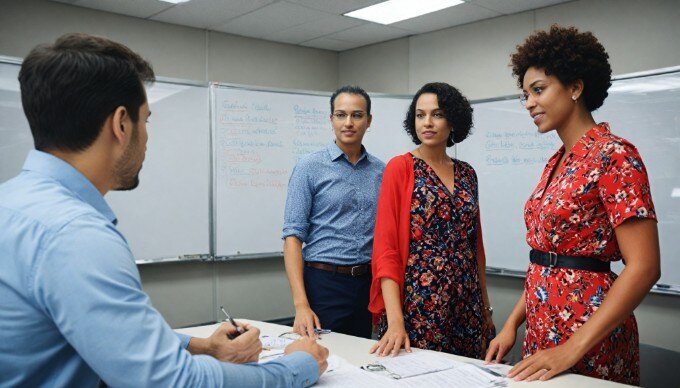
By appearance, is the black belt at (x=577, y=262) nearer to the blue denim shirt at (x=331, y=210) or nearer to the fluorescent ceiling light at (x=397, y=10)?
the blue denim shirt at (x=331, y=210)

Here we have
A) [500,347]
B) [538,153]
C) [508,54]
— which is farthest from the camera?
[508,54]

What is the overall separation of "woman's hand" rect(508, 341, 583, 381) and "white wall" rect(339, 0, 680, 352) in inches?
84.4

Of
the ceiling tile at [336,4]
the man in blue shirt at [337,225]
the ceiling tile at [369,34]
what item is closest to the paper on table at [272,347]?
the man in blue shirt at [337,225]

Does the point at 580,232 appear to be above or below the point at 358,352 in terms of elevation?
above

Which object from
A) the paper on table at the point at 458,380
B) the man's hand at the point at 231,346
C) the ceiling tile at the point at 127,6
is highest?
the ceiling tile at the point at 127,6

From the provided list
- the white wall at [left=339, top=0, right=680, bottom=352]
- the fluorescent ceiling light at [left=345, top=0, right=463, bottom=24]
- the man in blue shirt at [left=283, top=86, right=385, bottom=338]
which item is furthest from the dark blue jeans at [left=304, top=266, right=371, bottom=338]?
the fluorescent ceiling light at [left=345, top=0, right=463, bottom=24]

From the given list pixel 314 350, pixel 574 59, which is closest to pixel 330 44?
pixel 574 59

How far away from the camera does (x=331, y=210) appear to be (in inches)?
97.0

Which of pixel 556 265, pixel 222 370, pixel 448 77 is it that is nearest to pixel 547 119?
pixel 556 265

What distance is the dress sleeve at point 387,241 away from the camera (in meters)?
1.91

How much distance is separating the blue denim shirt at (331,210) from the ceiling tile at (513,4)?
7.06 ft

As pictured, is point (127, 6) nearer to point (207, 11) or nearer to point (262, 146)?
point (207, 11)

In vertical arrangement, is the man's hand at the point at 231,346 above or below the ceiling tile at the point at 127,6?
below

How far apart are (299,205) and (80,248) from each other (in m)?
1.65
